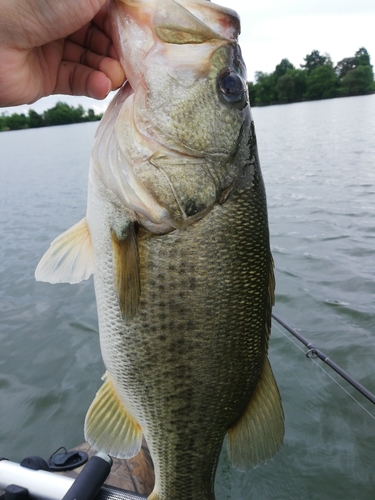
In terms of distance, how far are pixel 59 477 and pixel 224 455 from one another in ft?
6.06

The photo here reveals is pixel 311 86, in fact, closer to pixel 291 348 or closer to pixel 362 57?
pixel 362 57

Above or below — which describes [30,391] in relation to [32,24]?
below

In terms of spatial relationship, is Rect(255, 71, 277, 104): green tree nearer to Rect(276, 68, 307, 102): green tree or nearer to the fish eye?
Rect(276, 68, 307, 102): green tree

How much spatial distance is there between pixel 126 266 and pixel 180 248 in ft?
0.69

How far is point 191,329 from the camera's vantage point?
1.61 metres

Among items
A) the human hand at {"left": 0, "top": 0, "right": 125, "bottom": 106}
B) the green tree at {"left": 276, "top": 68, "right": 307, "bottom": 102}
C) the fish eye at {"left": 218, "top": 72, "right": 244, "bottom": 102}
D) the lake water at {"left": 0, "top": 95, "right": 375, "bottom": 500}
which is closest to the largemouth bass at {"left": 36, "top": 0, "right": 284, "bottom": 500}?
the fish eye at {"left": 218, "top": 72, "right": 244, "bottom": 102}

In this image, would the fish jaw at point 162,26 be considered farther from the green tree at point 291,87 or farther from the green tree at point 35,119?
the green tree at point 291,87

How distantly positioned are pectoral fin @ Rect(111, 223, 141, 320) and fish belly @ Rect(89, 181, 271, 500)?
1.1 inches

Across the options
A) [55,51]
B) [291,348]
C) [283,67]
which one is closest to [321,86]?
[283,67]

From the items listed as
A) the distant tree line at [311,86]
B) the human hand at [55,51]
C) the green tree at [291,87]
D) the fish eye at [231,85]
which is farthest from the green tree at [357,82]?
the fish eye at [231,85]

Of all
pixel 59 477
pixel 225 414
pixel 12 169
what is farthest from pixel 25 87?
pixel 12 169

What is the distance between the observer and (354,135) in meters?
21.1

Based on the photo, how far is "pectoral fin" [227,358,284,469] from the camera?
70.7 inches

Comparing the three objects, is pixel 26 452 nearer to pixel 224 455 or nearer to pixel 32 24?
pixel 224 455
